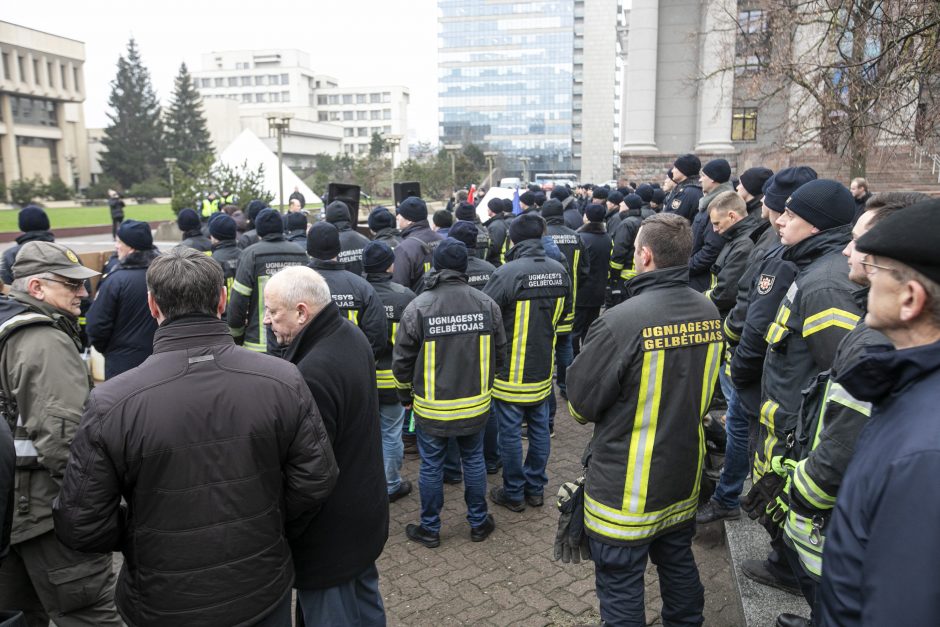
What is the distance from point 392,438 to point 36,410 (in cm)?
290

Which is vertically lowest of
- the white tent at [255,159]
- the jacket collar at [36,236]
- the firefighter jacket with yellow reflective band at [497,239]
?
the firefighter jacket with yellow reflective band at [497,239]

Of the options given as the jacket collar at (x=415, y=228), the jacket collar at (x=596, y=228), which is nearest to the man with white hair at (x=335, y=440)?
the jacket collar at (x=415, y=228)

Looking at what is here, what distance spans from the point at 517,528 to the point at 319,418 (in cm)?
305

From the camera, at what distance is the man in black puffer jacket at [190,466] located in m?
2.31

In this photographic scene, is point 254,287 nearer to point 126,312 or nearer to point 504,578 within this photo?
point 126,312

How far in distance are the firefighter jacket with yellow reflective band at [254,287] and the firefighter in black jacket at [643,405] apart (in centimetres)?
383

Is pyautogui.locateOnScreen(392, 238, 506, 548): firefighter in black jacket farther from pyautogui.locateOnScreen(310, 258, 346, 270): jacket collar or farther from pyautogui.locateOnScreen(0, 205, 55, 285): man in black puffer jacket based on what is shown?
pyautogui.locateOnScreen(0, 205, 55, 285): man in black puffer jacket

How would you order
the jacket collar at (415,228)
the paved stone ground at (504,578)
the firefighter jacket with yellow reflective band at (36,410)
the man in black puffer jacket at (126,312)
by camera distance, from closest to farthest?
the firefighter jacket with yellow reflective band at (36,410)
the paved stone ground at (504,578)
the man in black puffer jacket at (126,312)
the jacket collar at (415,228)

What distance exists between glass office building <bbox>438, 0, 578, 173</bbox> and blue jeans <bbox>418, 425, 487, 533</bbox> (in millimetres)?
116062

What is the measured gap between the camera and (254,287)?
6.30 m

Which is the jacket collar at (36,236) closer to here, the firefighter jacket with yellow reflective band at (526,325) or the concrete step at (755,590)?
the firefighter jacket with yellow reflective band at (526,325)

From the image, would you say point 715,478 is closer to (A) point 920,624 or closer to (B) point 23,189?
(A) point 920,624

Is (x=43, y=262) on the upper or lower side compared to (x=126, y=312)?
upper

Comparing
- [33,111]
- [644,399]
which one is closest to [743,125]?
[644,399]
